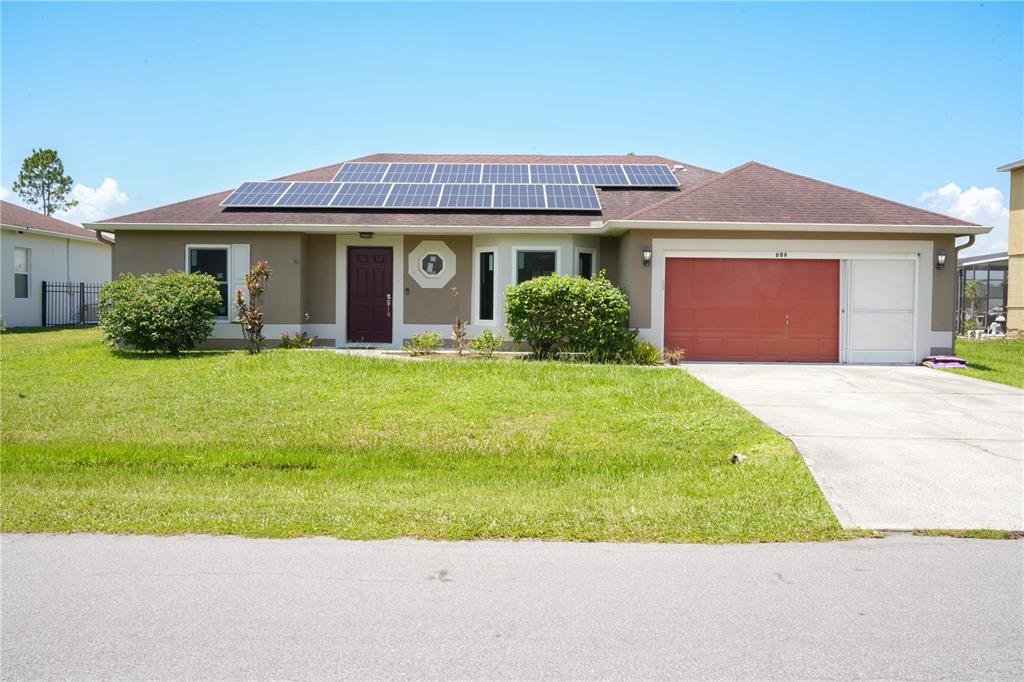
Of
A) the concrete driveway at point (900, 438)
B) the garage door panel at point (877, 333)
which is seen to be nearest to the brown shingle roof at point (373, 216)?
the concrete driveway at point (900, 438)

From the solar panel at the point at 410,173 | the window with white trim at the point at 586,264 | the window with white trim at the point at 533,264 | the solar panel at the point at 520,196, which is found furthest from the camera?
the solar panel at the point at 410,173

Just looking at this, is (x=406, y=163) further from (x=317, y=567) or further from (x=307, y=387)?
(x=317, y=567)

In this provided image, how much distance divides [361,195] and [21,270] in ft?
47.3

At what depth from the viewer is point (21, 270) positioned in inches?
1028

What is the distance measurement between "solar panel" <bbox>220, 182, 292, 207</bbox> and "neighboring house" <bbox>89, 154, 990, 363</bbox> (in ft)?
0.18

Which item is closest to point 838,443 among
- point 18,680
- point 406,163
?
point 18,680

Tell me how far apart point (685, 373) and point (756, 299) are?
3.95 meters

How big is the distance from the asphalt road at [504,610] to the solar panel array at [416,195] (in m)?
13.5

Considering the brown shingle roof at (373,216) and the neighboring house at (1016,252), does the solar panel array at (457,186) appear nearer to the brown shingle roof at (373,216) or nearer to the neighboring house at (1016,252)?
the brown shingle roof at (373,216)

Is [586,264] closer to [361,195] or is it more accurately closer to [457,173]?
[457,173]

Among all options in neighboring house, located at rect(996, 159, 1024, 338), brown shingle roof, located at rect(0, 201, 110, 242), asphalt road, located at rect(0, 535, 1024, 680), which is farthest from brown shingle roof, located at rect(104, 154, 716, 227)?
neighboring house, located at rect(996, 159, 1024, 338)

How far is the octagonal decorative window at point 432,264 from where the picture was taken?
60.2 ft

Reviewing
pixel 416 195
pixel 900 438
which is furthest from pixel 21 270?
pixel 900 438

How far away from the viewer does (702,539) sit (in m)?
5.79
